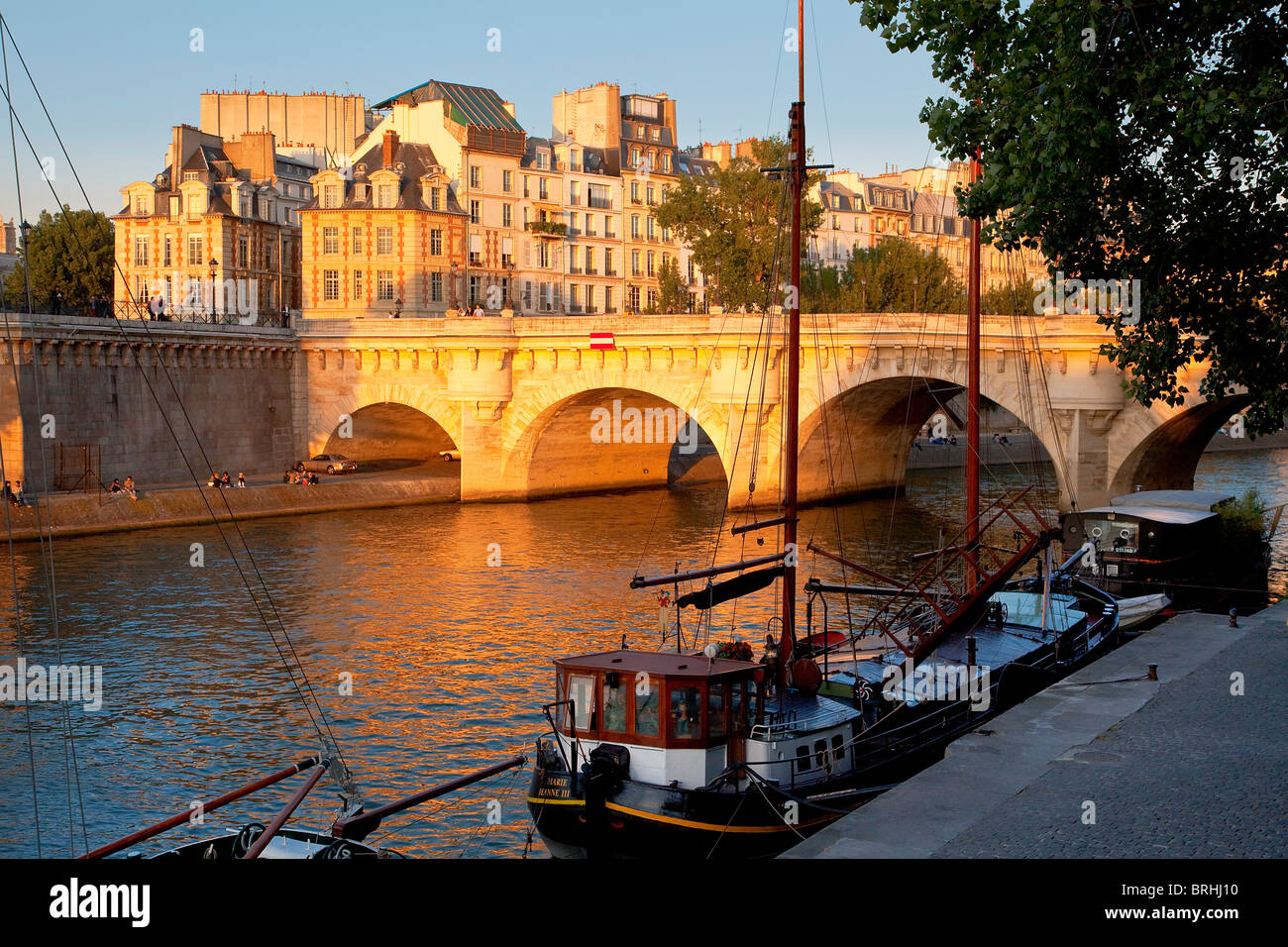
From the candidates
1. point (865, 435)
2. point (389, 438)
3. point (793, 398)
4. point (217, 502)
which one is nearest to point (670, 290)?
point (389, 438)

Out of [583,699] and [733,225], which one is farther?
[733,225]

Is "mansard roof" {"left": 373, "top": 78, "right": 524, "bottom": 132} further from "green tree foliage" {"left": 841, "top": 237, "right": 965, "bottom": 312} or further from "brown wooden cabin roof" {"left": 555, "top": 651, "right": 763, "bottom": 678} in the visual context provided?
"brown wooden cabin roof" {"left": 555, "top": 651, "right": 763, "bottom": 678}

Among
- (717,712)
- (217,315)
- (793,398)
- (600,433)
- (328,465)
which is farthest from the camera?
(217,315)

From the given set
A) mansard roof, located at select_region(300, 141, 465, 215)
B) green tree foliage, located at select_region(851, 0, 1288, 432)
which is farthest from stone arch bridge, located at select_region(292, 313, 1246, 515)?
green tree foliage, located at select_region(851, 0, 1288, 432)

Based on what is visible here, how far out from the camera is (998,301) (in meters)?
70.6

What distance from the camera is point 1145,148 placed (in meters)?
18.0

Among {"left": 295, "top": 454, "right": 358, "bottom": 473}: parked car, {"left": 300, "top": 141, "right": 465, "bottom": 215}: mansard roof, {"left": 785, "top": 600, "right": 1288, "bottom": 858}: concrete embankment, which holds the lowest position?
{"left": 785, "top": 600, "right": 1288, "bottom": 858}: concrete embankment

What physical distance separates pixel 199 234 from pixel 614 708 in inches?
2706

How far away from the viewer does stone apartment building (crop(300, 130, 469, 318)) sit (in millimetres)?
73688

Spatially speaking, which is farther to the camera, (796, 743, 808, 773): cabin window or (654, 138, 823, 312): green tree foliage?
(654, 138, 823, 312): green tree foliage

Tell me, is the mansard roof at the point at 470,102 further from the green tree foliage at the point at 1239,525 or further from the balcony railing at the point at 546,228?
the green tree foliage at the point at 1239,525

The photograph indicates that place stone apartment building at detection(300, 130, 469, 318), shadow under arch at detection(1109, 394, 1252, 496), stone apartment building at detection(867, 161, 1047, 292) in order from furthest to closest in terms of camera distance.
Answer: stone apartment building at detection(867, 161, 1047, 292) → stone apartment building at detection(300, 130, 469, 318) → shadow under arch at detection(1109, 394, 1252, 496)

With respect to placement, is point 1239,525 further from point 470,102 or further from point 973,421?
point 470,102

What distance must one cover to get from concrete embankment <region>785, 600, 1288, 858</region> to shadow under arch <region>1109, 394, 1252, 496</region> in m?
23.7
